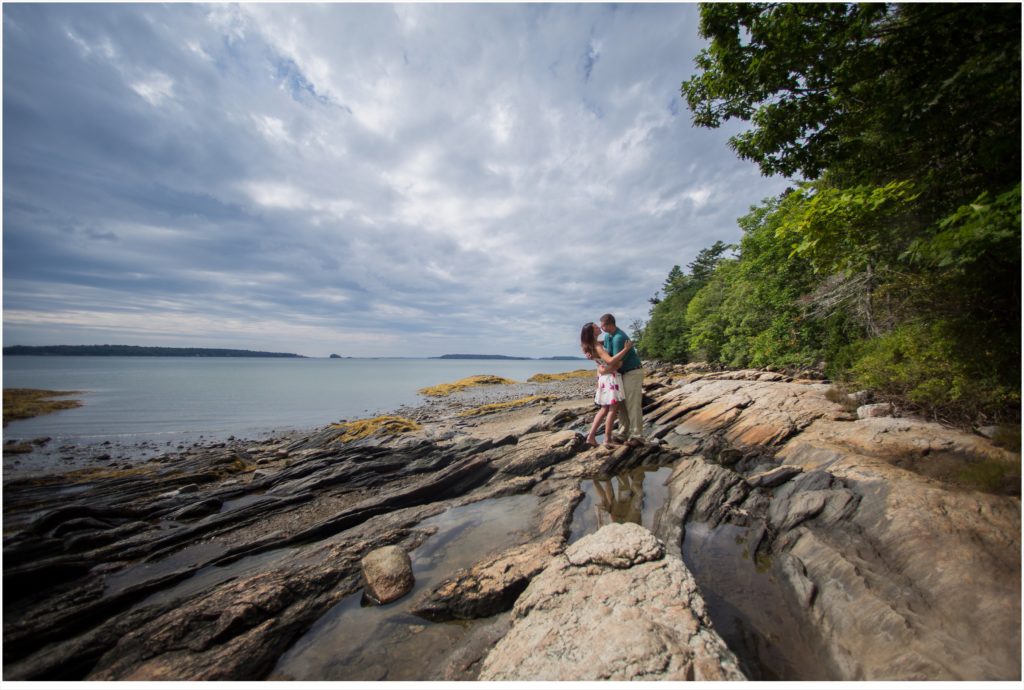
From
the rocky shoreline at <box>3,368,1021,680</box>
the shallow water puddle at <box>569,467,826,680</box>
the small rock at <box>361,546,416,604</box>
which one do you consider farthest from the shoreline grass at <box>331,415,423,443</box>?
the shallow water puddle at <box>569,467,826,680</box>

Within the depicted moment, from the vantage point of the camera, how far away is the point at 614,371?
8.09 m

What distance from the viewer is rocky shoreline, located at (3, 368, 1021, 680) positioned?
9.26ft

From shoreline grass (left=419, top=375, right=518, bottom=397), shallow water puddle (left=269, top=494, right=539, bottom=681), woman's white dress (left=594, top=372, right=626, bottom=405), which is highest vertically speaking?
woman's white dress (left=594, top=372, right=626, bottom=405)

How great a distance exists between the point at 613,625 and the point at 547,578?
94 centimetres

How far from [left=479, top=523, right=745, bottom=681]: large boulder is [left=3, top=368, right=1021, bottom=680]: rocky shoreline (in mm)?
18

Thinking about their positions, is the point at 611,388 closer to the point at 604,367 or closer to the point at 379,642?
the point at 604,367

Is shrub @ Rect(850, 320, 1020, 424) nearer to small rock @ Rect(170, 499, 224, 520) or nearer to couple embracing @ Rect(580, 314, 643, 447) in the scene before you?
couple embracing @ Rect(580, 314, 643, 447)

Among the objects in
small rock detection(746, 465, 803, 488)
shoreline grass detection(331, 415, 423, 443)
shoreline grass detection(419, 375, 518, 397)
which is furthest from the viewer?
shoreline grass detection(419, 375, 518, 397)

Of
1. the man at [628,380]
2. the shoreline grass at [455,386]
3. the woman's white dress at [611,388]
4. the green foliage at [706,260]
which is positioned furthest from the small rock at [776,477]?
the green foliage at [706,260]

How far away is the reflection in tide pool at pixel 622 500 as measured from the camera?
5528 mm

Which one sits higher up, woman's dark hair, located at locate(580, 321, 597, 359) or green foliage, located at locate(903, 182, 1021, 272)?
green foliage, located at locate(903, 182, 1021, 272)

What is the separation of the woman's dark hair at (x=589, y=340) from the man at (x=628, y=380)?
0.27 meters

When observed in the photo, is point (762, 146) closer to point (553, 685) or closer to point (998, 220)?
point (998, 220)

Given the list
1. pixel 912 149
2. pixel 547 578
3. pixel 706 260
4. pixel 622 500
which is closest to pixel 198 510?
pixel 547 578
